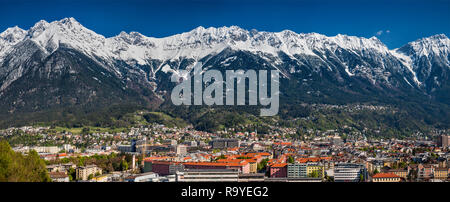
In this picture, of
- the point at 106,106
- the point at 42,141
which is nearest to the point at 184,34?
the point at 106,106

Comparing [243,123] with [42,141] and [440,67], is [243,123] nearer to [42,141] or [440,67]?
[42,141]

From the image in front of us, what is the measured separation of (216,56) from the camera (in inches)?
5226

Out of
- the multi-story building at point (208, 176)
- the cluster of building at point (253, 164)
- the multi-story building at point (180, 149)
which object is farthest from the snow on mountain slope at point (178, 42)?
the multi-story building at point (208, 176)

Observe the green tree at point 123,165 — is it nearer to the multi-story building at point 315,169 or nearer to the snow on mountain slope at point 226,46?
the multi-story building at point 315,169

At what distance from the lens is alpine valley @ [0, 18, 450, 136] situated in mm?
82938

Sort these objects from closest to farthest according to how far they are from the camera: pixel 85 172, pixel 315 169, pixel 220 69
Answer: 1. pixel 85 172
2. pixel 315 169
3. pixel 220 69

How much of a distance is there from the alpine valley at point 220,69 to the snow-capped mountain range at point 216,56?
0.32 meters

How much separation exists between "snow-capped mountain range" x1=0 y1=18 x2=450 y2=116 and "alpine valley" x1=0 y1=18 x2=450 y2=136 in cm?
32

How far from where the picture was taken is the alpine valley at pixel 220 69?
82.9 meters

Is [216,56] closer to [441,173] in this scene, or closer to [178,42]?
[178,42]

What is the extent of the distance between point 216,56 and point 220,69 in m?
15.8

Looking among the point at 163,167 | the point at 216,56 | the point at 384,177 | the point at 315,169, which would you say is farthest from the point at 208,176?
the point at 216,56

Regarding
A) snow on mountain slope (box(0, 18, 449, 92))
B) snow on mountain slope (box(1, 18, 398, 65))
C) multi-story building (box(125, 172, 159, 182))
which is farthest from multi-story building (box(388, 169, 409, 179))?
snow on mountain slope (box(1, 18, 398, 65))

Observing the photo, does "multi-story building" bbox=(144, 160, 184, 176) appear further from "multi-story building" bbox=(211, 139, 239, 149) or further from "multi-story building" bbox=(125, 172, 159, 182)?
"multi-story building" bbox=(211, 139, 239, 149)
